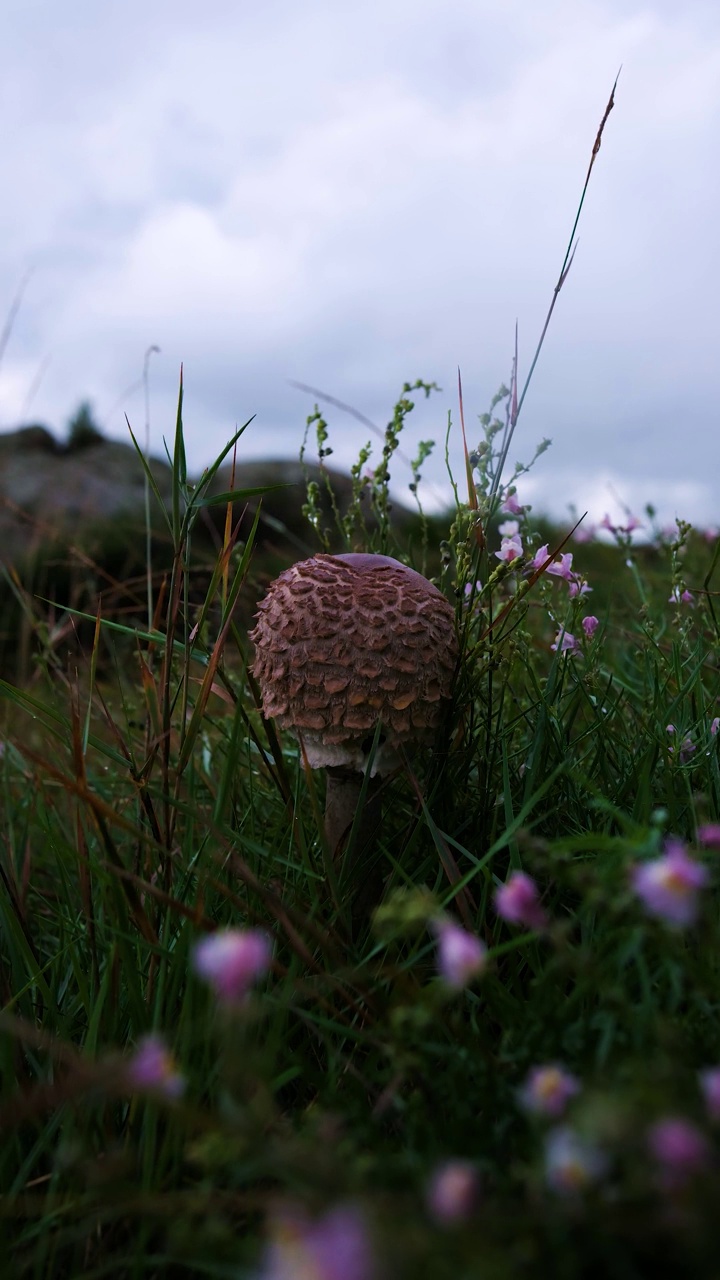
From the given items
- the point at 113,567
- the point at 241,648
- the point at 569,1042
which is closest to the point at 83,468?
the point at 113,567

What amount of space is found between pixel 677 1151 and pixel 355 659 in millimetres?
1143

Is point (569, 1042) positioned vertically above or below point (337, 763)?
below

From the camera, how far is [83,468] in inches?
432

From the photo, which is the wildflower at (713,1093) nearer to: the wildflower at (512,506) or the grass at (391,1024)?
the grass at (391,1024)

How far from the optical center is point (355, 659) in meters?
1.70

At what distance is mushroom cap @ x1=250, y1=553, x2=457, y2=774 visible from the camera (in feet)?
5.58

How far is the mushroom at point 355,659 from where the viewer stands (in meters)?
1.70

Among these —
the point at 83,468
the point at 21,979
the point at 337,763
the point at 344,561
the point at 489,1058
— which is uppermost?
the point at 83,468

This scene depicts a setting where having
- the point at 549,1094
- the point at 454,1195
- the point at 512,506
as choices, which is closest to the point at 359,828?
the point at 512,506

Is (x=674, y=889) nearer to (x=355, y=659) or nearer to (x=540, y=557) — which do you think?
(x=355, y=659)

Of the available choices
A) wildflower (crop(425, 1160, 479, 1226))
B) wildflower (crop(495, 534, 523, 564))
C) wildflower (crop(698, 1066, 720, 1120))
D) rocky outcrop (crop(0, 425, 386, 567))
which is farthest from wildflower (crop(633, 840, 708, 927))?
rocky outcrop (crop(0, 425, 386, 567))

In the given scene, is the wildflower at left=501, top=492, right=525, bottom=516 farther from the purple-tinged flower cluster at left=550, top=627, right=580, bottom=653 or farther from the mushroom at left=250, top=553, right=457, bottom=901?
the mushroom at left=250, top=553, right=457, bottom=901

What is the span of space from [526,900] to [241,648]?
1155 millimetres

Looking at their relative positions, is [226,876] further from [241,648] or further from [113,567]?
[113,567]
